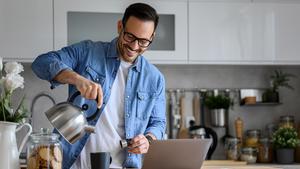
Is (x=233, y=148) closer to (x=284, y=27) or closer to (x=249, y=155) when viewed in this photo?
(x=249, y=155)

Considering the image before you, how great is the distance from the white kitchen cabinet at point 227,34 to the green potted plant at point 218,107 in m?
0.33

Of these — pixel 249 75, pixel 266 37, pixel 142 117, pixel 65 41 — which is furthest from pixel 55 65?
pixel 249 75

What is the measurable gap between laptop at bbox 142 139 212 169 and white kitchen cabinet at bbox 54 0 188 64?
170 centimetres

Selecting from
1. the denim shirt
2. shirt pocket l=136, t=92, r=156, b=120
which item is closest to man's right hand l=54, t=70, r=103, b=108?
the denim shirt

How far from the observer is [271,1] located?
11.5 ft

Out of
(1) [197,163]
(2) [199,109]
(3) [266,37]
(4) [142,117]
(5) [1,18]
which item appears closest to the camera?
(1) [197,163]

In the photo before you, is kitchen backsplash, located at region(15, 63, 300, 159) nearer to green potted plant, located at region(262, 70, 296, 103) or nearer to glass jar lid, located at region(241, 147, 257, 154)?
green potted plant, located at region(262, 70, 296, 103)

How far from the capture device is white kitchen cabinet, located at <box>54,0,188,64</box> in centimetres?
331

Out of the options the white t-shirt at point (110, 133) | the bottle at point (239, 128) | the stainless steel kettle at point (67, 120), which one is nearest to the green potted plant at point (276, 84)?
the bottle at point (239, 128)

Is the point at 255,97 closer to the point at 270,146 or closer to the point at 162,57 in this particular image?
the point at 270,146

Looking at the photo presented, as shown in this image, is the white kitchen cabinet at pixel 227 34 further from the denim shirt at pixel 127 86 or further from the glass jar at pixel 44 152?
the glass jar at pixel 44 152

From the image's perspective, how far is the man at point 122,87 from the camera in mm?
2008

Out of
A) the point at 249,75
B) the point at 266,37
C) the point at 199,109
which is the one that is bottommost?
the point at 199,109

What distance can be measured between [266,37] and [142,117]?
5.37ft
